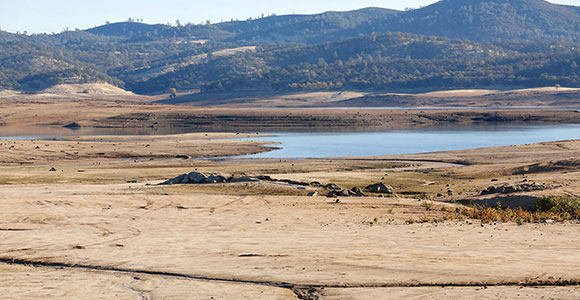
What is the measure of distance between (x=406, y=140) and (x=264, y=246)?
65.4m

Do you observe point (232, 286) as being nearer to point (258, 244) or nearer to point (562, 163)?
point (258, 244)

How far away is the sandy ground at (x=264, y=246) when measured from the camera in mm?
17453

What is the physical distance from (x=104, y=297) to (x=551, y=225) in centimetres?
1488

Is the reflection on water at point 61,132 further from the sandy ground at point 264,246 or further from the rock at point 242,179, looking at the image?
the rock at point 242,179

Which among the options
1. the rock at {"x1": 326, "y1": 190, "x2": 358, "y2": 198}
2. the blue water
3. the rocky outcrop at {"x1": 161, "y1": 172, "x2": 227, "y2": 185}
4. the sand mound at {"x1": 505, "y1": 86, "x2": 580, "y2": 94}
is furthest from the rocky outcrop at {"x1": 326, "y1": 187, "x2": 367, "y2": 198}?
the sand mound at {"x1": 505, "y1": 86, "x2": 580, "y2": 94}

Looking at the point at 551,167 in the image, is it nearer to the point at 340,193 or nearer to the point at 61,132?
the point at 340,193

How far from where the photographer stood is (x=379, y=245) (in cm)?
2150

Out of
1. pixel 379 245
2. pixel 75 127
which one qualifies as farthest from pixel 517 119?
pixel 379 245

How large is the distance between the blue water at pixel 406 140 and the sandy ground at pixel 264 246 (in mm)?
31905

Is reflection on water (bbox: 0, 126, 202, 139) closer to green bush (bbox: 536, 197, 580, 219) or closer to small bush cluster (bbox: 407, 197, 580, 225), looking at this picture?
small bush cluster (bbox: 407, 197, 580, 225)

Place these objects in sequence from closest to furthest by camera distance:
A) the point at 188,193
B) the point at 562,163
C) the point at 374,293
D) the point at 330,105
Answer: the point at 374,293
the point at 188,193
the point at 562,163
the point at 330,105

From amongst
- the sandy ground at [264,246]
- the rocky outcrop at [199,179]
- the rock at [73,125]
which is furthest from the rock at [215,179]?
the rock at [73,125]

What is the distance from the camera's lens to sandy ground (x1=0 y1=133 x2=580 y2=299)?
1745 centimetres

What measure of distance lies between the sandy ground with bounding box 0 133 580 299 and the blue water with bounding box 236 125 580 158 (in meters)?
31.9
